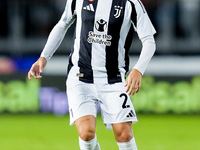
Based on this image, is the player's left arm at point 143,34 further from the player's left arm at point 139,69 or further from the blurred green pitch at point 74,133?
the blurred green pitch at point 74,133

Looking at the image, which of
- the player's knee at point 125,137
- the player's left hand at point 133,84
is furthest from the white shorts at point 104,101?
the player's left hand at point 133,84

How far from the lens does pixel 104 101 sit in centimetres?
529

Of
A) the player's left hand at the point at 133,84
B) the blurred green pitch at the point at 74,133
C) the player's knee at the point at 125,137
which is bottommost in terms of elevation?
the blurred green pitch at the point at 74,133

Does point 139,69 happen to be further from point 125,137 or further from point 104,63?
point 125,137

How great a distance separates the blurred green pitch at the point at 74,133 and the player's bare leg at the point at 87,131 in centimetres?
292

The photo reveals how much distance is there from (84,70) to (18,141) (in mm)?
3887

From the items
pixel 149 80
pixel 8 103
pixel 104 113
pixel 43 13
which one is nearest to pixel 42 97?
pixel 8 103

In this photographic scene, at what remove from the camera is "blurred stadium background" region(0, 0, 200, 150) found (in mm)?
9664

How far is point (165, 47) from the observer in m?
15.2

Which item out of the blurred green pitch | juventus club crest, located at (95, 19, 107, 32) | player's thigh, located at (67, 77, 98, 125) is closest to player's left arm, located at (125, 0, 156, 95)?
juventus club crest, located at (95, 19, 107, 32)

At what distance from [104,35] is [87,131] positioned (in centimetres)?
92

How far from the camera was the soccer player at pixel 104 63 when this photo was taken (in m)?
5.18

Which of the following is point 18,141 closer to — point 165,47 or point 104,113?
point 104,113

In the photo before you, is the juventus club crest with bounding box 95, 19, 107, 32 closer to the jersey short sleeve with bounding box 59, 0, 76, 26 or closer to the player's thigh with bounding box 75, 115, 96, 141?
the jersey short sleeve with bounding box 59, 0, 76, 26
